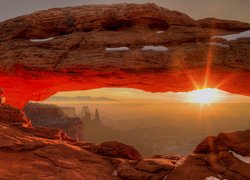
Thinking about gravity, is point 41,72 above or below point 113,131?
above

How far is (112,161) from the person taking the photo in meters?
15.9

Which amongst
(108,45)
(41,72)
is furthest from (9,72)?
(108,45)

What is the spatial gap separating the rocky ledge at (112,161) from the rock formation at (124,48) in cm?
536

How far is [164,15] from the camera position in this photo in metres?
19.6

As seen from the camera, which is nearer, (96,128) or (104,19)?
(104,19)

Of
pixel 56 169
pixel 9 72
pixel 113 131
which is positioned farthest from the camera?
pixel 113 131

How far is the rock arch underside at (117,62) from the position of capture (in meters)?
14.9

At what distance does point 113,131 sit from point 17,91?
11253 centimetres

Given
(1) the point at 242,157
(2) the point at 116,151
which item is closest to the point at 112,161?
(2) the point at 116,151

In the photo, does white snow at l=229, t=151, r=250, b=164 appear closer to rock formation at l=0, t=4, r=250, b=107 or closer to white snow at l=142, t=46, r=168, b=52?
rock formation at l=0, t=4, r=250, b=107

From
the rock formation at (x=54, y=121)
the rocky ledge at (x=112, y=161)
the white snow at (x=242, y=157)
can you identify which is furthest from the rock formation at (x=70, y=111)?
the white snow at (x=242, y=157)

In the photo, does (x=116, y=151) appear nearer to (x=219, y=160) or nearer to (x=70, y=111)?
(x=219, y=160)

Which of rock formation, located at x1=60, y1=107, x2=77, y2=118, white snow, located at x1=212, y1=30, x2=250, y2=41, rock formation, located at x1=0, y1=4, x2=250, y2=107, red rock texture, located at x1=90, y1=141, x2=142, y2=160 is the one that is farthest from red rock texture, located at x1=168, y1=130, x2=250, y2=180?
rock formation, located at x1=60, y1=107, x2=77, y2=118

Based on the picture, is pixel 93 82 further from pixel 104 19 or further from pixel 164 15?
pixel 164 15
